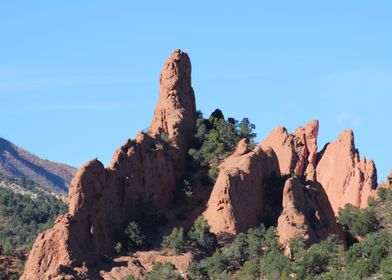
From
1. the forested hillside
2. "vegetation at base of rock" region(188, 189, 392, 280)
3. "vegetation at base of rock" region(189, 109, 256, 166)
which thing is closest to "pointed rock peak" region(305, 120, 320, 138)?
"vegetation at base of rock" region(189, 109, 256, 166)

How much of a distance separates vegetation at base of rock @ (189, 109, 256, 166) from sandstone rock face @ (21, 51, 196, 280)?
1004 millimetres

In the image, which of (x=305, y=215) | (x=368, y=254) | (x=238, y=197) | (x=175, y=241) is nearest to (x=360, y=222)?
(x=305, y=215)

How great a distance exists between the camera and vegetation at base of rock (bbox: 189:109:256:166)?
107 meters

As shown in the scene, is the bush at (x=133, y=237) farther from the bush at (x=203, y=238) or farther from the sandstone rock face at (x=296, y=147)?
the sandstone rock face at (x=296, y=147)

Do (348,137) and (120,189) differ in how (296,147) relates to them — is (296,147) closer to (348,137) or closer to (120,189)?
(348,137)

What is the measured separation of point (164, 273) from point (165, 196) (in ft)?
40.4

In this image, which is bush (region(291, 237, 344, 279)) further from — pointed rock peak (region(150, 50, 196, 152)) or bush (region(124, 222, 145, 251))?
pointed rock peak (region(150, 50, 196, 152))

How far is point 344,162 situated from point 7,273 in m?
41.4

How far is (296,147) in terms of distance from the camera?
424ft

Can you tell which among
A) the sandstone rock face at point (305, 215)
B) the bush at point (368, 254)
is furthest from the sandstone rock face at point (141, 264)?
the bush at point (368, 254)

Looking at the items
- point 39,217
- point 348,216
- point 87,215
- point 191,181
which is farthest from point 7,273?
point 39,217

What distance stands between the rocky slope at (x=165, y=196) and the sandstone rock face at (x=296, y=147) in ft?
58.0

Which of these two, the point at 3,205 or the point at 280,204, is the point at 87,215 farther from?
the point at 3,205

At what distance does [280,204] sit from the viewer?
101m
